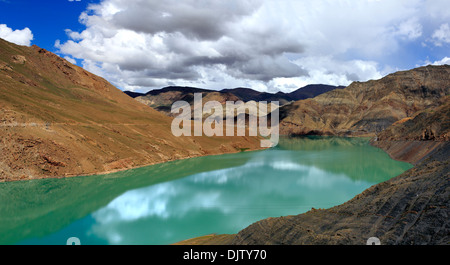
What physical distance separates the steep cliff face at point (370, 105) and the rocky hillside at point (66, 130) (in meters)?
77.5

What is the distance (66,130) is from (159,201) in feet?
79.3

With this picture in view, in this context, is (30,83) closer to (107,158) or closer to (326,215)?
(107,158)

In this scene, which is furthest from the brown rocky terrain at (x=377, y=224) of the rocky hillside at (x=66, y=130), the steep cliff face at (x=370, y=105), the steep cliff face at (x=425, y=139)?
the steep cliff face at (x=370, y=105)

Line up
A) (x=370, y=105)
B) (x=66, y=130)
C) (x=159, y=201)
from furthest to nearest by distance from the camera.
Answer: (x=370, y=105) → (x=66, y=130) → (x=159, y=201)

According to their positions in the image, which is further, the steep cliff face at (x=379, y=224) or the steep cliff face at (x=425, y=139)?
the steep cliff face at (x=425, y=139)

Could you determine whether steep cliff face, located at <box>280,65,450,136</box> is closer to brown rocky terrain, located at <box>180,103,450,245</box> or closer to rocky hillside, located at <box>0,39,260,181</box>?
rocky hillside, located at <box>0,39,260,181</box>

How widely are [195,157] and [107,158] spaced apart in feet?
67.0

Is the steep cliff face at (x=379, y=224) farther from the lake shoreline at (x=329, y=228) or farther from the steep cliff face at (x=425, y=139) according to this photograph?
the steep cliff face at (x=425, y=139)

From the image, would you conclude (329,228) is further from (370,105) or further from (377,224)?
(370,105)

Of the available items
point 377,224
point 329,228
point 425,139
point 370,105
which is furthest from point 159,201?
point 370,105

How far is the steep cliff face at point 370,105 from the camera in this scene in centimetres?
12900

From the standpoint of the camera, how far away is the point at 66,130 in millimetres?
38812

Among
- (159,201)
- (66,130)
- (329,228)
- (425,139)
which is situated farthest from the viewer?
(425,139)
